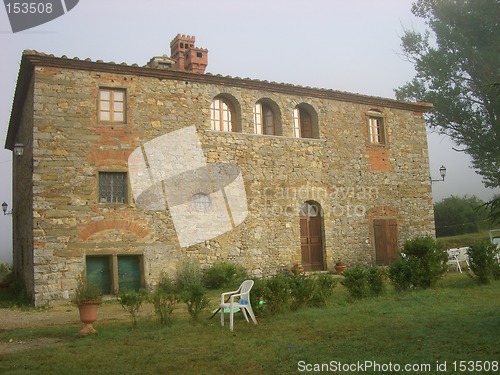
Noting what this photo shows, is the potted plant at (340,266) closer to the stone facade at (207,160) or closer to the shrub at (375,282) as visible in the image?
the stone facade at (207,160)

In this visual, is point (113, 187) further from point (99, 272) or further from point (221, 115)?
point (221, 115)

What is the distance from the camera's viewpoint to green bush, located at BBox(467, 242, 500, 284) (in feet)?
36.7

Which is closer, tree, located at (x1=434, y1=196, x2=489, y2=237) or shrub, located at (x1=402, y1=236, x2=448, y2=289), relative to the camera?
shrub, located at (x1=402, y1=236, x2=448, y2=289)

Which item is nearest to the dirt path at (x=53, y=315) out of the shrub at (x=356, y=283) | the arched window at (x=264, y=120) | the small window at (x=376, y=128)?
the shrub at (x=356, y=283)

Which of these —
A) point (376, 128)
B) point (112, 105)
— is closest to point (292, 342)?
point (112, 105)

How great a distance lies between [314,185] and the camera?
1639cm

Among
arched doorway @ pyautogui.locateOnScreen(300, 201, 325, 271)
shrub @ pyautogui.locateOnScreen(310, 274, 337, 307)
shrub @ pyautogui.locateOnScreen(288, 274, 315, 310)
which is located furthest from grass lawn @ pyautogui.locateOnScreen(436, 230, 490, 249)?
shrub @ pyautogui.locateOnScreen(288, 274, 315, 310)

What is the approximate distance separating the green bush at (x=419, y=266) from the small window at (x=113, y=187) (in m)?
7.19

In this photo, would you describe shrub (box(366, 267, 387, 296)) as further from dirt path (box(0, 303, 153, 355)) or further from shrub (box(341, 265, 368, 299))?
dirt path (box(0, 303, 153, 355))

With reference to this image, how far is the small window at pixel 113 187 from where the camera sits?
43.5 feet

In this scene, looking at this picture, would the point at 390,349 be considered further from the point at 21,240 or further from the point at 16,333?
the point at 21,240

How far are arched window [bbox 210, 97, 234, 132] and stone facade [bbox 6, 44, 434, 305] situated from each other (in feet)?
0.92

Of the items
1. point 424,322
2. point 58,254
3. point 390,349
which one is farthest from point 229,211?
point 390,349

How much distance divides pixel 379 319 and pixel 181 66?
37.1ft
